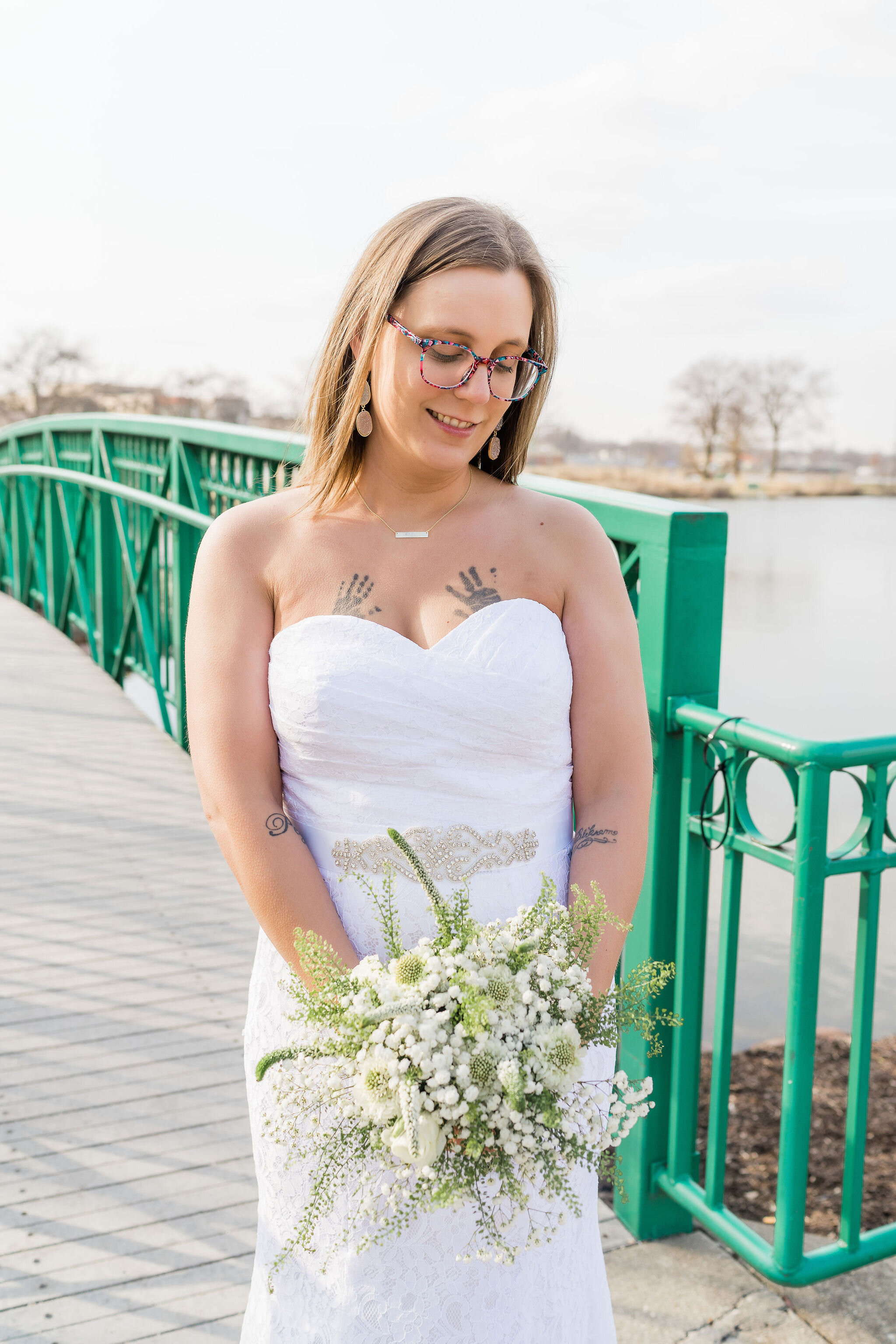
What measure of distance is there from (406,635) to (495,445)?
399mm

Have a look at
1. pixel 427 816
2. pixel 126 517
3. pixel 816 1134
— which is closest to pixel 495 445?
pixel 427 816

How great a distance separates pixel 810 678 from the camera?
19000mm

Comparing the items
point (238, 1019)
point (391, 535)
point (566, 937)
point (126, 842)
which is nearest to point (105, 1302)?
point (238, 1019)

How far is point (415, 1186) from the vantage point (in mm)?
1347

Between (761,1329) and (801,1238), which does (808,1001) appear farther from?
(761,1329)

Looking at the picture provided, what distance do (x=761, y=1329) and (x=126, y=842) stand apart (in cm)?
295

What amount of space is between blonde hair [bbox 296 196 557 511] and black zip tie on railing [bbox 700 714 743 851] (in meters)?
0.60

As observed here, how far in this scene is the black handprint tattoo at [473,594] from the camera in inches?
66.0

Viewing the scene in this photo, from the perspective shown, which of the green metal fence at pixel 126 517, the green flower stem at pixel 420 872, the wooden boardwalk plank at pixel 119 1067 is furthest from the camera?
the green metal fence at pixel 126 517

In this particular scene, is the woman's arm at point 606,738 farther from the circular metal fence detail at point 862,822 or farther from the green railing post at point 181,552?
the green railing post at point 181,552

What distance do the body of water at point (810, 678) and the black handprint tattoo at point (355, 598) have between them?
4.49 m

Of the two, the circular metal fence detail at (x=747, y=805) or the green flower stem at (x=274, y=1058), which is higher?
the circular metal fence detail at (x=747, y=805)

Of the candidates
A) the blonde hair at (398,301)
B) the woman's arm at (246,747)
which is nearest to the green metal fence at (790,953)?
the blonde hair at (398,301)

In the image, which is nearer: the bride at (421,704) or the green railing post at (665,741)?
the bride at (421,704)
